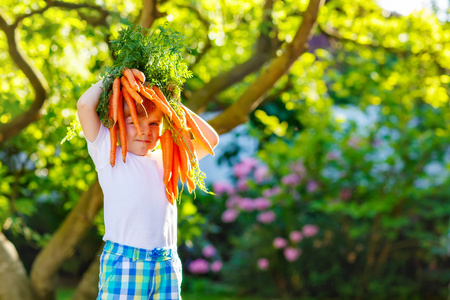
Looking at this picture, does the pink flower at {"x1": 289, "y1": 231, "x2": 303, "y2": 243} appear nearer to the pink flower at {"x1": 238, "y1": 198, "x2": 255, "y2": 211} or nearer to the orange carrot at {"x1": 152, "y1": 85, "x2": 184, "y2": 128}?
the pink flower at {"x1": 238, "y1": 198, "x2": 255, "y2": 211}

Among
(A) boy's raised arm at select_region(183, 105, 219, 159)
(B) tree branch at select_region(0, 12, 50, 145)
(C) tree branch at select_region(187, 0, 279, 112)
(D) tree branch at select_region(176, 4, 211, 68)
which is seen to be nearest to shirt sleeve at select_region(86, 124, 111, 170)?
(A) boy's raised arm at select_region(183, 105, 219, 159)

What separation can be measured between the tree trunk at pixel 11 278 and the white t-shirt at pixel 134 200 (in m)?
2.28

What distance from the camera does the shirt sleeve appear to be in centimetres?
250

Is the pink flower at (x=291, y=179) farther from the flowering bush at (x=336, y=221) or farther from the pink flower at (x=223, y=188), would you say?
the pink flower at (x=223, y=188)

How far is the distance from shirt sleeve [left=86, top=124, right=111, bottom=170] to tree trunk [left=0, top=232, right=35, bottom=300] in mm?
2305

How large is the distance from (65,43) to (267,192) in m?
3.48

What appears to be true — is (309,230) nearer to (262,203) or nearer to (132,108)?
(262,203)

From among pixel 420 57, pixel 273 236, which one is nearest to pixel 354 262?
pixel 273 236

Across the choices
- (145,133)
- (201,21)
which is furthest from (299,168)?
(145,133)

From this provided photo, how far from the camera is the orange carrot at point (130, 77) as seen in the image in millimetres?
2336

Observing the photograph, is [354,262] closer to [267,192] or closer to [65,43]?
[267,192]

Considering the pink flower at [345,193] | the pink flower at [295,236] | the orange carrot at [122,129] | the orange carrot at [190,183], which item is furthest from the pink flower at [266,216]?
the orange carrot at [122,129]

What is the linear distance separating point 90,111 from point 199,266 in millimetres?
5908

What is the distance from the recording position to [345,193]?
7195 mm
